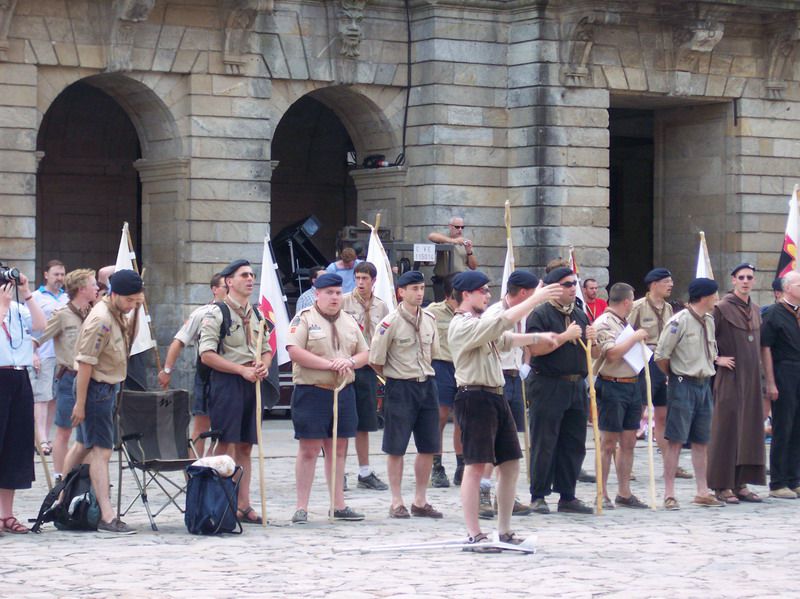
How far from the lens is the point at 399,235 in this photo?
2327 cm

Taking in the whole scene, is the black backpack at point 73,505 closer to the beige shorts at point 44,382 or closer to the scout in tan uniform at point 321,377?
the scout in tan uniform at point 321,377

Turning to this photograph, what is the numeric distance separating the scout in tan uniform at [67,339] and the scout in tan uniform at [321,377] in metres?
1.87

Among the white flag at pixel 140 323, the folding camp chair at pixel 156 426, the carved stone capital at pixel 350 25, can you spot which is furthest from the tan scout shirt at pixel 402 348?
the carved stone capital at pixel 350 25

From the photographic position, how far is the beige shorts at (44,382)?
16281 millimetres

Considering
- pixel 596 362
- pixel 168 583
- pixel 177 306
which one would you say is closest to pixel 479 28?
pixel 177 306

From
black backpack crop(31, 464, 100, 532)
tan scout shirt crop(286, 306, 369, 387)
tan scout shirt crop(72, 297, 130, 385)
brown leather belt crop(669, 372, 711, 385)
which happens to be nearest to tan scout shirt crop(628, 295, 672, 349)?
brown leather belt crop(669, 372, 711, 385)

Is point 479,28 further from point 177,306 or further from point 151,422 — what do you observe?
point 151,422

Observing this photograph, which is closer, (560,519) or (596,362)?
(560,519)

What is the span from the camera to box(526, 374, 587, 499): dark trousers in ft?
41.7

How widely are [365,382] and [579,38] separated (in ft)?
32.4

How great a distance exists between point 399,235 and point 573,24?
3626 mm

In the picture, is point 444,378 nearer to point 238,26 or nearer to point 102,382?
point 102,382

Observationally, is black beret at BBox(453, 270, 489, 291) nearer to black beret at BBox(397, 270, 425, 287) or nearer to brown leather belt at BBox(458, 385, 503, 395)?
brown leather belt at BBox(458, 385, 503, 395)

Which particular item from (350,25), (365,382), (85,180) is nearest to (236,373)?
(365,382)
